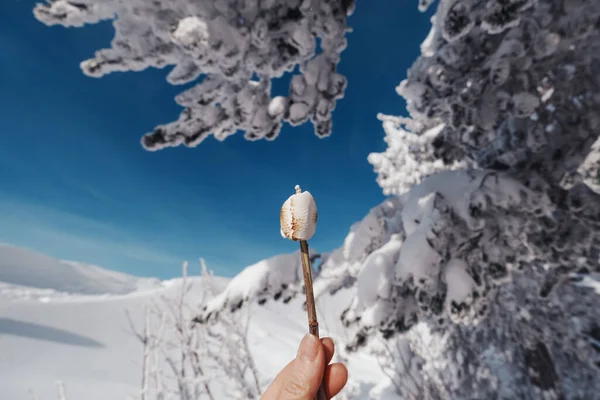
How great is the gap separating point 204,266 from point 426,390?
14.9 feet

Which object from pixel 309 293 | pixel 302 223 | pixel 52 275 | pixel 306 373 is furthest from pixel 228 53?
pixel 52 275

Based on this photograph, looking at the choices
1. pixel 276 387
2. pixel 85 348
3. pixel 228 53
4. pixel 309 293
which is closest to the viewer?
pixel 309 293

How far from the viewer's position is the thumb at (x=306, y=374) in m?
0.65

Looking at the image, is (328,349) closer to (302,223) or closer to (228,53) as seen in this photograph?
(302,223)

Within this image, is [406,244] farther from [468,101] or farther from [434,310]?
[468,101]

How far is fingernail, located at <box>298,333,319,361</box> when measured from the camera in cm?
67

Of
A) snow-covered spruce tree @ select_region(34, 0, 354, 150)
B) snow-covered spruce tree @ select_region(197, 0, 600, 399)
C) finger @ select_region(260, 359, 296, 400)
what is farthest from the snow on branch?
finger @ select_region(260, 359, 296, 400)

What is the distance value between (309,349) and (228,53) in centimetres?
217

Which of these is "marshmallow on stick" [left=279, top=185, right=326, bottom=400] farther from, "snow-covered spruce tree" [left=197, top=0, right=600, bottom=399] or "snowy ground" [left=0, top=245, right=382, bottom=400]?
"snowy ground" [left=0, top=245, right=382, bottom=400]

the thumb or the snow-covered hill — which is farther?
the snow-covered hill

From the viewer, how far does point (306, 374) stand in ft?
2.16

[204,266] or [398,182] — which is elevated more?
[398,182]

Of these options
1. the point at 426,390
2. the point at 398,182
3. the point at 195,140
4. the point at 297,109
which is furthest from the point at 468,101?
the point at 398,182

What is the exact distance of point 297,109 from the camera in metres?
2.81
